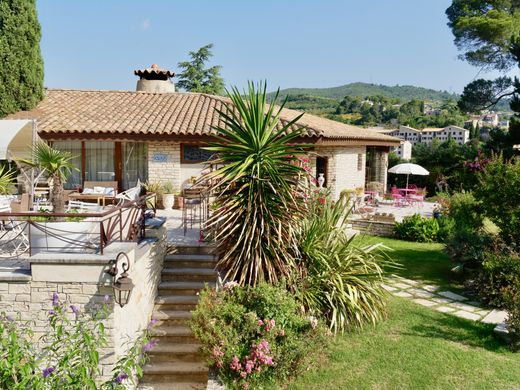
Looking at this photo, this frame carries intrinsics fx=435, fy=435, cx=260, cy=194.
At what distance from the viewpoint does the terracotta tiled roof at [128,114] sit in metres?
16.0

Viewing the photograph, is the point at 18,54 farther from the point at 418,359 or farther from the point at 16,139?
the point at 418,359

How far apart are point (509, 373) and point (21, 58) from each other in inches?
681

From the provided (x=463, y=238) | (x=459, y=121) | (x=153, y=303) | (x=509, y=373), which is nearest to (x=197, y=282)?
(x=153, y=303)

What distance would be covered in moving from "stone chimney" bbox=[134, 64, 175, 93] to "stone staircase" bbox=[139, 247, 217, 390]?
1451cm

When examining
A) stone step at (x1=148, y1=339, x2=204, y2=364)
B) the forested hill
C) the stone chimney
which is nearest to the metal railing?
stone step at (x1=148, y1=339, x2=204, y2=364)

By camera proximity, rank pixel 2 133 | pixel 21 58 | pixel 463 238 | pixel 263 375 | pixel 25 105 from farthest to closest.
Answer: pixel 25 105, pixel 21 58, pixel 463 238, pixel 2 133, pixel 263 375

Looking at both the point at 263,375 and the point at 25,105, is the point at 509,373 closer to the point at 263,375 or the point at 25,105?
the point at 263,375

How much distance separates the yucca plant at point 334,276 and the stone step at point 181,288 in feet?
7.00

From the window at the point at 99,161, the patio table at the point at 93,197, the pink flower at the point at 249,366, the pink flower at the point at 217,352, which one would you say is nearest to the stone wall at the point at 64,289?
the pink flower at the point at 217,352

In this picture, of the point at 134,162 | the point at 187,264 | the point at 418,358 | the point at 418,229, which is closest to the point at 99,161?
the point at 134,162

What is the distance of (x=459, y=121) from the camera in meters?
98.8

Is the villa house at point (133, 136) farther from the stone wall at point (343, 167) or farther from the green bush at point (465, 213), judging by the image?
the green bush at point (465, 213)

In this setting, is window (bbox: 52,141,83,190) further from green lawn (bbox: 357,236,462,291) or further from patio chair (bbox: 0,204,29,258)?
green lawn (bbox: 357,236,462,291)

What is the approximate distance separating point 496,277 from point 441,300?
128cm
